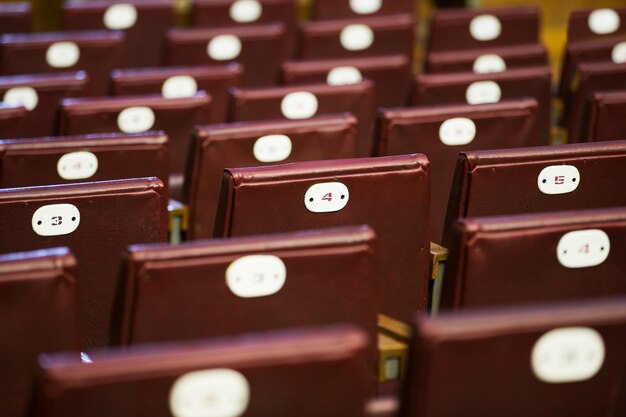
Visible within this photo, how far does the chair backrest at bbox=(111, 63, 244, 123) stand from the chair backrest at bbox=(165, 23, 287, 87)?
0.62ft

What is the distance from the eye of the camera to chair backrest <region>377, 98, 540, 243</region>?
1233 millimetres

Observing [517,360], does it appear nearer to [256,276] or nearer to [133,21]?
[256,276]

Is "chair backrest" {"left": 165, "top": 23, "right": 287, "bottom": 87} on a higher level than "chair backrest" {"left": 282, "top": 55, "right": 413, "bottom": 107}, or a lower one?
higher

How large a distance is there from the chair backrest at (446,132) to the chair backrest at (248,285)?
1.41ft

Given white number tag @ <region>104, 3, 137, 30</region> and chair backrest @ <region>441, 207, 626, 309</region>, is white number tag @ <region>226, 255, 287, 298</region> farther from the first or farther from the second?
white number tag @ <region>104, 3, 137, 30</region>

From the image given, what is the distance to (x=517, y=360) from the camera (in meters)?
0.67

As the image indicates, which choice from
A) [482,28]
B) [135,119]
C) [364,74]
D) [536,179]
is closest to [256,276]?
[536,179]

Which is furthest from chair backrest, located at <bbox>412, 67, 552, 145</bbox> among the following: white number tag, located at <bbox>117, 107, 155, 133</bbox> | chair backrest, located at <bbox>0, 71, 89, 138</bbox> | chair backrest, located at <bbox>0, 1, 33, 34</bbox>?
chair backrest, located at <bbox>0, 1, 33, 34</bbox>

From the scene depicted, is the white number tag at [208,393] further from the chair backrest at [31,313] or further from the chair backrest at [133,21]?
the chair backrest at [133,21]

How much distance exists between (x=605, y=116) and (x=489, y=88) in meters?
0.22

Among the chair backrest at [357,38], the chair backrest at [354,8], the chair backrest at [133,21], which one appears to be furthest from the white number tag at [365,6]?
Result: the chair backrest at [133,21]

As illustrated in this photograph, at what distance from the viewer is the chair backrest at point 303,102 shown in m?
1.40

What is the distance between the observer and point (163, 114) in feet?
4.58

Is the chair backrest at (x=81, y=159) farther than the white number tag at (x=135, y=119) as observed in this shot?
No
